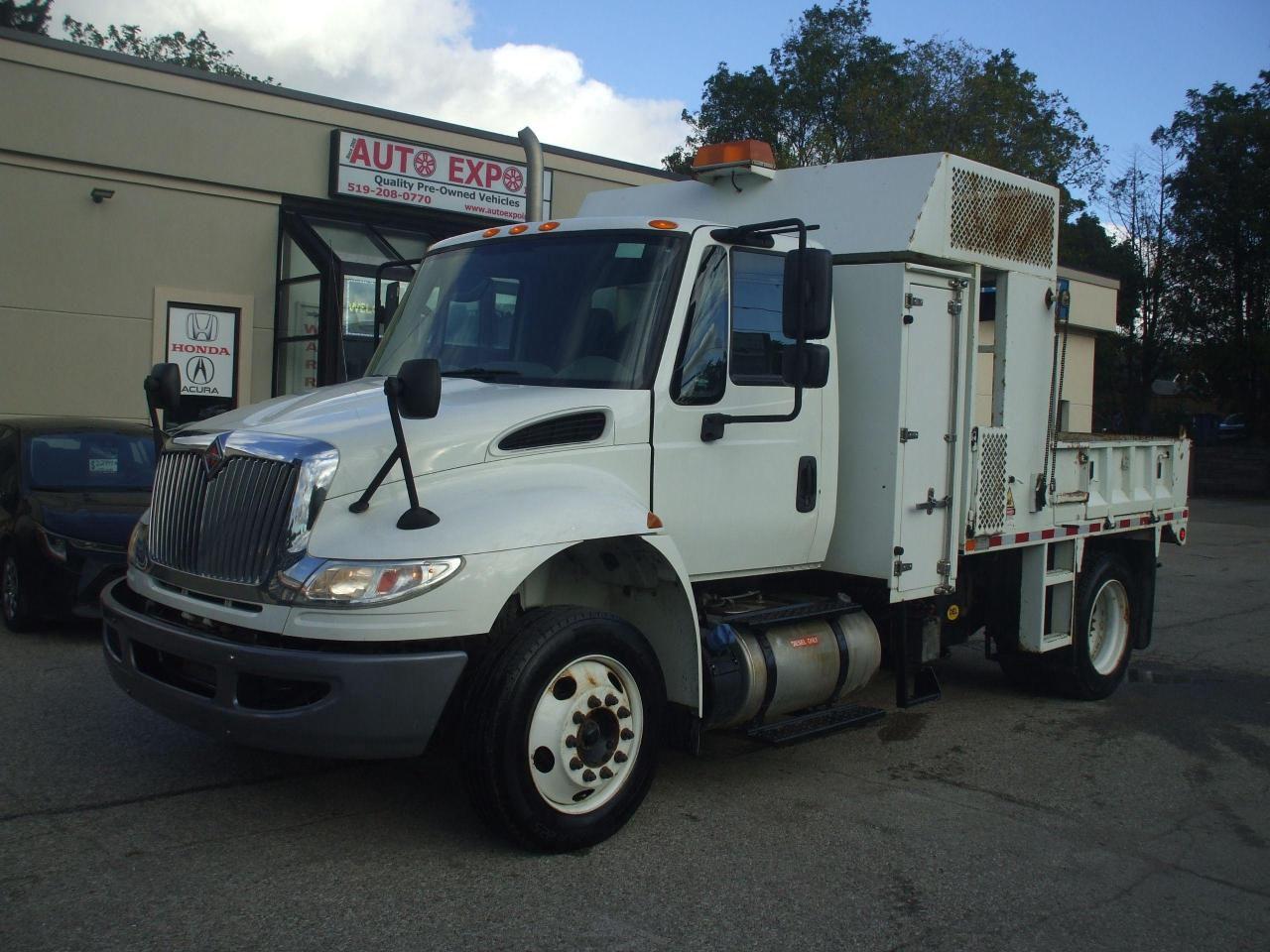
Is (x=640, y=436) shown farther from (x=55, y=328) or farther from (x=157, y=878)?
(x=55, y=328)

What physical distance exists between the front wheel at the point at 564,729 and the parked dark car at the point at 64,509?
5145mm

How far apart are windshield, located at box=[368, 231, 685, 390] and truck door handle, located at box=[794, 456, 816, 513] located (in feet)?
3.75

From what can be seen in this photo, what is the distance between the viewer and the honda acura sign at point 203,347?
15434mm

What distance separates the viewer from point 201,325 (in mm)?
15688

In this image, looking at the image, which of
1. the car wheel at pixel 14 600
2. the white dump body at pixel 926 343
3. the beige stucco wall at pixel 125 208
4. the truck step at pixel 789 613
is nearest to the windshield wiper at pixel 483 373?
the truck step at pixel 789 613

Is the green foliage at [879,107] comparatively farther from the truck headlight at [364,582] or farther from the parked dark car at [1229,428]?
the truck headlight at [364,582]

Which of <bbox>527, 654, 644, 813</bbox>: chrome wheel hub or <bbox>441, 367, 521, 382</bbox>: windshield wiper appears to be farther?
<bbox>441, 367, 521, 382</bbox>: windshield wiper

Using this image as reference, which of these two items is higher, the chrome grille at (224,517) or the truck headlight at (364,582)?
the chrome grille at (224,517)

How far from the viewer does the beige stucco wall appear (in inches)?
557

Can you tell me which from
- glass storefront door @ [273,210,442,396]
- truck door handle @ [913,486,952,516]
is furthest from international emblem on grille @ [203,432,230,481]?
glass storefront door @ [273,210,442,396]

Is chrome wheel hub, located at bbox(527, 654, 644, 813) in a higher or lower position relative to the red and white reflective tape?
lower

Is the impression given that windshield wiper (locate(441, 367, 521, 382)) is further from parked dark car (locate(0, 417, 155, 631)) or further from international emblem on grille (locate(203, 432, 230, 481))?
parked dark car (locate(0, 417, 155, 631))

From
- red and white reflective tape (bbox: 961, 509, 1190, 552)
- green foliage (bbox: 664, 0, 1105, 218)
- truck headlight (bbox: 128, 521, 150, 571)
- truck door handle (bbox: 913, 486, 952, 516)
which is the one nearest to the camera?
truck headlight (bbox: 128, 521, 150, 571)

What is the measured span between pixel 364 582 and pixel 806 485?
8.37ft
